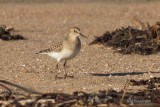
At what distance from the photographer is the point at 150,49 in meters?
17.0

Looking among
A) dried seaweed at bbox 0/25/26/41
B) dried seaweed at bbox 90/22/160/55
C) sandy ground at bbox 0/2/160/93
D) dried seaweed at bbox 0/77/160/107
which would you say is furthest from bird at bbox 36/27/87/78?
dried seaweed at bbox 0/25/26/41

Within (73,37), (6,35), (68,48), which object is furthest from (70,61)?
(6,35)

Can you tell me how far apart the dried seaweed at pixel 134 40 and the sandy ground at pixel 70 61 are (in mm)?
238

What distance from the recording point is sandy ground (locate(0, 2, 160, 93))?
12.9 metres

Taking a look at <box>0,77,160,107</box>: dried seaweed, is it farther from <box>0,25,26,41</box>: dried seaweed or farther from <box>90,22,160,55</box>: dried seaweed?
<box>0,25,26,41</box>: dried seaweed

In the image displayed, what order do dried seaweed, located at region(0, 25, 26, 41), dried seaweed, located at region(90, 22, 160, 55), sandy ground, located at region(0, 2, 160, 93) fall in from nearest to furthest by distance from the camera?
1. sandy ground, located at region(0, 2, 160, 93)
2. dried seaweed, located at region(90, 22, 160, 55)
3. dried seaweed, located at region(0, 25, 26, 41)

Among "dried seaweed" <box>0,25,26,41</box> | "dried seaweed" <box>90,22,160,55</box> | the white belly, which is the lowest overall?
the white belly

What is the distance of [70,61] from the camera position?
52.2ft

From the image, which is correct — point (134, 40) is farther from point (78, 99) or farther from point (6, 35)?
point (78, 99)

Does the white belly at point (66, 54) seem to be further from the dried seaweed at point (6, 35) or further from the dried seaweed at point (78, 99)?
the dried seaweed at point (6, 35)

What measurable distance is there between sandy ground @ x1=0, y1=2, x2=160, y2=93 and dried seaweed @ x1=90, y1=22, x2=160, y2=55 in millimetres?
238

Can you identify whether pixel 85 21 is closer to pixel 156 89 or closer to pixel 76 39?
pixel 76 39

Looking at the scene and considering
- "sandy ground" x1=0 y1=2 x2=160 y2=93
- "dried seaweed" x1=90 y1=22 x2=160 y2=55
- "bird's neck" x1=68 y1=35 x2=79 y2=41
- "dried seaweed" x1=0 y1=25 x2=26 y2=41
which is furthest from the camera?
"dried seaweed" x1=0 y1=25 x2=26 y2=41

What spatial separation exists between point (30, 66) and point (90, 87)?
9.54 feet
